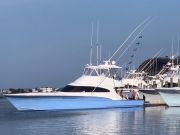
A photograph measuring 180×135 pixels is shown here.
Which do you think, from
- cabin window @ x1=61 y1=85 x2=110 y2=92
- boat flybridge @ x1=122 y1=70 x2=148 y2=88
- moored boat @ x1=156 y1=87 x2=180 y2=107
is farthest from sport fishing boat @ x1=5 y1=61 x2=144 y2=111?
boat flybridge @ x1=122 y1=70 x2=148 y2=88

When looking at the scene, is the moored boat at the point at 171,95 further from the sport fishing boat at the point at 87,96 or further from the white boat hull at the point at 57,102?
the white boat hull at the point at 57,102

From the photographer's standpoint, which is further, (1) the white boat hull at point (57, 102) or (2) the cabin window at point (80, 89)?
(2) the cabin window at point (80, 89)

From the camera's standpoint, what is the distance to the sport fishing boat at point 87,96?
255 ft

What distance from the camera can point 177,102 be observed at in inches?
3684

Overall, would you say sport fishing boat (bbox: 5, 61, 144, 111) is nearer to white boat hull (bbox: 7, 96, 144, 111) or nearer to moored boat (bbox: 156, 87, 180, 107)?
white boat hull (bbox: 7, 96, 144, 111)

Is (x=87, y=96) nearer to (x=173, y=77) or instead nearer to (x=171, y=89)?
(x=171, y=89)

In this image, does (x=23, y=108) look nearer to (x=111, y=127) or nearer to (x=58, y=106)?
(x=58, y=106)

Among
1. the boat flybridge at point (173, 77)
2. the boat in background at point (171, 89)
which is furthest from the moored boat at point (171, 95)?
the boat flybridge at point (173, 77)

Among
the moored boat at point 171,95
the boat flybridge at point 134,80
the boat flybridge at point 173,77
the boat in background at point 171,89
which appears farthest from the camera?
the boat flybridge at point 134,80

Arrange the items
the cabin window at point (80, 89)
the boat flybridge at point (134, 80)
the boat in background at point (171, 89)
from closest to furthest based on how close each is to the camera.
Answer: the cabin window at point (80, 89) < the boat in background at point (171, 89) < the boat flybridge at point (134, 80)

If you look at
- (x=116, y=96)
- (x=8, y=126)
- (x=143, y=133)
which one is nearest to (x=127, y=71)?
(x=116, y=96)

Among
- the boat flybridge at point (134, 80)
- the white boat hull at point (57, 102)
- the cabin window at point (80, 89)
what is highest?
the boat flybridge at point (134, 80)

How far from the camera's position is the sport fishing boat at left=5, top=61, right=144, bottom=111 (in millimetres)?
77625

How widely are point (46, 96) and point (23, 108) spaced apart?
346cm
